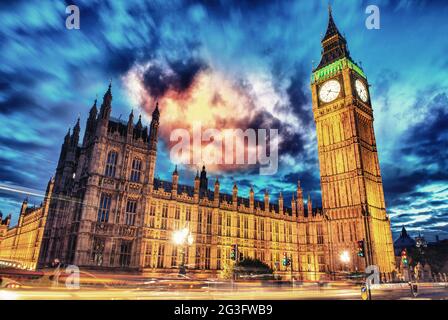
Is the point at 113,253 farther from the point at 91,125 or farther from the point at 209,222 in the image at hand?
the point at 91,125

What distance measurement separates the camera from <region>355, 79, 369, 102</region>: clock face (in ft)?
224

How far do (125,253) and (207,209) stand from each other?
16636 millimetres

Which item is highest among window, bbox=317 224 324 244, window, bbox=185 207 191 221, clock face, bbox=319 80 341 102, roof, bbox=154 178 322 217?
clock face, bbox=319 80 341 102

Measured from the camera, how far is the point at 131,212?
43906 millimetres

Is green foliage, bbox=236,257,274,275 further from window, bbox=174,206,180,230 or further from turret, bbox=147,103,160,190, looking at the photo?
turret, bbox=147,103,160,190

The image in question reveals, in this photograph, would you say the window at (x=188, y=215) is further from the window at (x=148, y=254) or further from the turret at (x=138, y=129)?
the turret at (x=138, y=129)

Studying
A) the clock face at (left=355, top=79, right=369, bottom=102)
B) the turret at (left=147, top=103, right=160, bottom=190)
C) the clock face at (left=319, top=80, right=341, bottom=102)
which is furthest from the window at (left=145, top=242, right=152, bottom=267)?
the clock face at (left=355, top=79, right=369, bottom=102)

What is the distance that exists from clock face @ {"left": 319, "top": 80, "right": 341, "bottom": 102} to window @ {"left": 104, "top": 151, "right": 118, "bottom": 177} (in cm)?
5022

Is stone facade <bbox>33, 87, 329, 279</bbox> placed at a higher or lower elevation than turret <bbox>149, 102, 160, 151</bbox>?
lower

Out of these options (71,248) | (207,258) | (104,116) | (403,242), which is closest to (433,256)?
(403,242)
